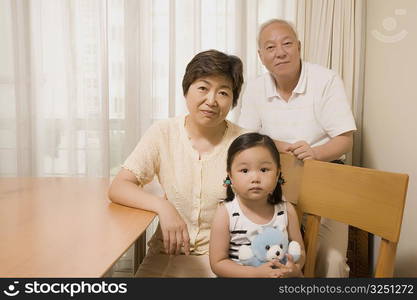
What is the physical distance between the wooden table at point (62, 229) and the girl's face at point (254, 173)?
300 mm

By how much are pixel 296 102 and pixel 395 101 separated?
1.61ft

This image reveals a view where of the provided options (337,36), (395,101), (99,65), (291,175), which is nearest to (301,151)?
(291,175)

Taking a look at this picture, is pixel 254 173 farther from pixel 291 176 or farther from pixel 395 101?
pixel 395 101

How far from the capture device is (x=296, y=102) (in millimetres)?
1997

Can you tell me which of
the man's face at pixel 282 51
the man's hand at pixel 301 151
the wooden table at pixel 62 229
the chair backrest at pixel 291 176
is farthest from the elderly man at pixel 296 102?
the wooden table at pixel 62 229

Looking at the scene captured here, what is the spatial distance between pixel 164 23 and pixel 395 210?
201cm

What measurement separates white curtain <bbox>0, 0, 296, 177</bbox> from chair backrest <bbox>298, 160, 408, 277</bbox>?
139 centimetres

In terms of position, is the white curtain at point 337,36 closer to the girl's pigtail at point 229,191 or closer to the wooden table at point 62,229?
the girl's pigtail at point 229,191

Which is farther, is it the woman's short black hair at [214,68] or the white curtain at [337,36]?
the white curtain at [337,36]

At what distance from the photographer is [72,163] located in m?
2.82

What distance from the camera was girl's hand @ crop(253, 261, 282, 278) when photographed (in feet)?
3.87

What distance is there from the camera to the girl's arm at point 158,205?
1.27 meters

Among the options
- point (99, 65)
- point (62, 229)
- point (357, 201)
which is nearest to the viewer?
point (62, 229)

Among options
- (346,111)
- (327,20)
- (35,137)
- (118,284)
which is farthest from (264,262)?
(35,137)
